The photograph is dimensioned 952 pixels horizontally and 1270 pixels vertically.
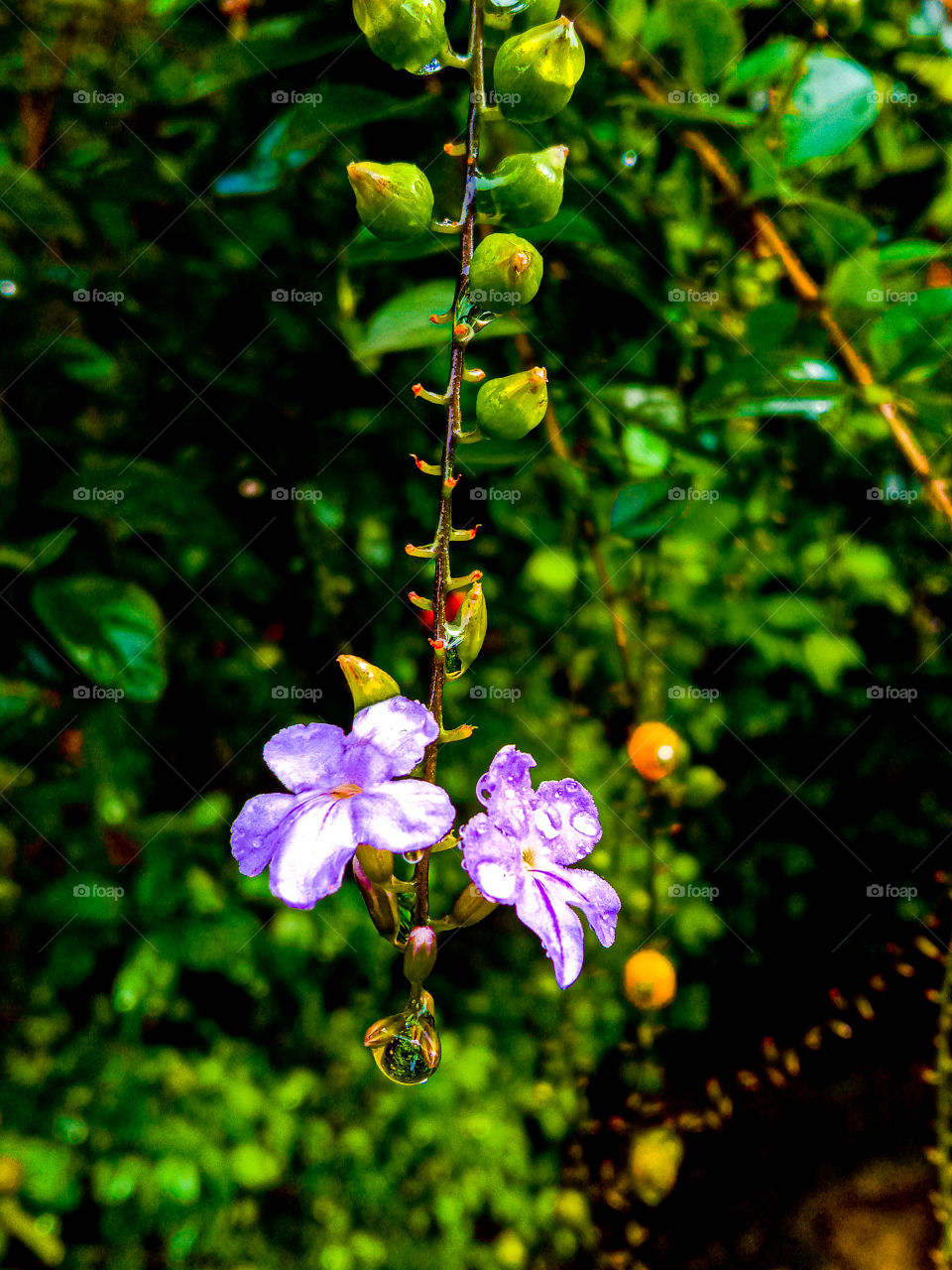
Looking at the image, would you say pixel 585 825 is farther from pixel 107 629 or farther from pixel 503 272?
pixel 107 629

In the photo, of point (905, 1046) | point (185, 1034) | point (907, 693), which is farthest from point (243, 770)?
point (905, 1046)

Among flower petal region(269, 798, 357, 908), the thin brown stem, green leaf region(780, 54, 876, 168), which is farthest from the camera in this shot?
the thin brown stem

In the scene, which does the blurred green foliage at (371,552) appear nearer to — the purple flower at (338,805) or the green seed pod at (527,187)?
the green seed pod at (527,187)

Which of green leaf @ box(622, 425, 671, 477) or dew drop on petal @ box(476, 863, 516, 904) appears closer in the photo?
dew drop on petal @ box(476, 863, 516, 904)

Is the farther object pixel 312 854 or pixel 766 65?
pixel 766 65

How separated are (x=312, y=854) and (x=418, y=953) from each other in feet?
0.21

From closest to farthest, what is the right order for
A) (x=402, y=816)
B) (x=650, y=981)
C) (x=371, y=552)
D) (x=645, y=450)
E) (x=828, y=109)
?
(x=402, y=816) → (x=828, y=109) → (x=645, y=450) → (x=650, y=981) → (x=371, y=552)

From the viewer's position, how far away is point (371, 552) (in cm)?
103

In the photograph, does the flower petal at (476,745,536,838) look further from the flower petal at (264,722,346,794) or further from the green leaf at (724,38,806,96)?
the green leaf at (724,38,806,96)

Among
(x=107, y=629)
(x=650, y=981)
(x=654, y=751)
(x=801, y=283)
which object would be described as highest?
(x=801, y=283)

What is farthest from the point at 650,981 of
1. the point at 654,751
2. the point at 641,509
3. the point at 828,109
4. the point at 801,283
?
the point at 828,109

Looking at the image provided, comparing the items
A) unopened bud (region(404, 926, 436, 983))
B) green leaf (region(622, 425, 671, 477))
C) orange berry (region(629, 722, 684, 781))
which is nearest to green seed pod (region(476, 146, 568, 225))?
unopened bud (region(404, 926, 436, 983))

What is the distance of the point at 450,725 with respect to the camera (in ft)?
3.64

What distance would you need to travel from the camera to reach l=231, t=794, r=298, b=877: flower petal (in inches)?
14.4
